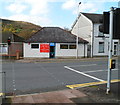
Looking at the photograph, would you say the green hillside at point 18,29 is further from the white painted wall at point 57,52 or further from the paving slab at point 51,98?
the paving slab at point 51,98

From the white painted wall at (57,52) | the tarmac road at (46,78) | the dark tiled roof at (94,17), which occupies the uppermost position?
the dark tiled roof at (94,17)

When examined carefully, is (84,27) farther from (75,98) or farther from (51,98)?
(51,98)

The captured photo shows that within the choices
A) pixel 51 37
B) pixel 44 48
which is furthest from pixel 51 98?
pixel 51 37

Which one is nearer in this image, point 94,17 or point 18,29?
point 94,17

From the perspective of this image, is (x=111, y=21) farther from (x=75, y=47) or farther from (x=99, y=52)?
(x=99, y=52)

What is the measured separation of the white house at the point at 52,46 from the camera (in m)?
24.5

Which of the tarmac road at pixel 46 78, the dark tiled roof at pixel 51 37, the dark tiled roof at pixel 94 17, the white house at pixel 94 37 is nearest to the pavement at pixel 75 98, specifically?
the tarmac road at pixel 46 78

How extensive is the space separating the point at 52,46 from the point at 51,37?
1884mm

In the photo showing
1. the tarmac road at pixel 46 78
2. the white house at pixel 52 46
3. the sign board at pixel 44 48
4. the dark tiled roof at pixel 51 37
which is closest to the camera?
the tarmac road at pixel 46 78

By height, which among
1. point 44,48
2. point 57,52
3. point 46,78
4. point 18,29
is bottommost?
point 46,78

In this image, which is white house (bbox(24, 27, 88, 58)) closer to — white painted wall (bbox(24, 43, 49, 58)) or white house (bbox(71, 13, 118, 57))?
white painted wall (bbox(24, 43, 49, 58))

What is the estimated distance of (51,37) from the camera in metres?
26.3

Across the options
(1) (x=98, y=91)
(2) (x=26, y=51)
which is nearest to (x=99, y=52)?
(2) (x=26, y=51)

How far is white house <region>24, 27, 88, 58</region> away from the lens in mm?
24516
